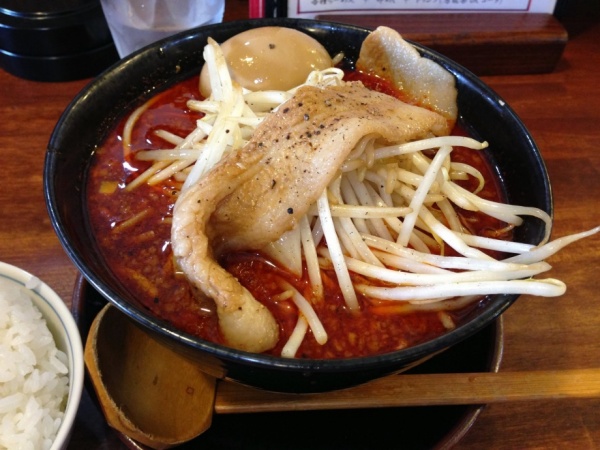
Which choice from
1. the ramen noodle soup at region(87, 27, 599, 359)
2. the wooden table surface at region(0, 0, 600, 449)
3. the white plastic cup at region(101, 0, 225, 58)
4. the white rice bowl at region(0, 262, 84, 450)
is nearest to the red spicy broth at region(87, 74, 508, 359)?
the ramen noodle soup at region(87, 27, 599, 359)

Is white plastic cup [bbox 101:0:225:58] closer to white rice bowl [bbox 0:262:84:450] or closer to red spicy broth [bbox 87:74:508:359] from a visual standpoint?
red spicy broth [bbox 87:74:508:359]

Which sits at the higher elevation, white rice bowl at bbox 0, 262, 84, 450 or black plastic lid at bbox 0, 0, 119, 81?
black plastic lid at bbox 0, 0, 119, 81

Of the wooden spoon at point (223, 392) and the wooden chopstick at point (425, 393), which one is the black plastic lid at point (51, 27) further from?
the wooden chopstick at point (425, 393)

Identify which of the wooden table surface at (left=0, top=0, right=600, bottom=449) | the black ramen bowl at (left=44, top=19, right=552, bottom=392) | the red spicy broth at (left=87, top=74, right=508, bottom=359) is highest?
the black ramen bowl at (left=44, top=19, right=552, bottom=392)

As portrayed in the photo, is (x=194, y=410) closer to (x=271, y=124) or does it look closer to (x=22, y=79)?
(x=271, y=124)

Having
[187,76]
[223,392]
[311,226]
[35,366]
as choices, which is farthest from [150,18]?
[223,392]

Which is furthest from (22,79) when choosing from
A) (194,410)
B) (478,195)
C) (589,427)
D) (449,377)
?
(589,427)

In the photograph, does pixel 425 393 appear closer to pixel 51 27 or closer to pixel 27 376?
pixel 27 376
